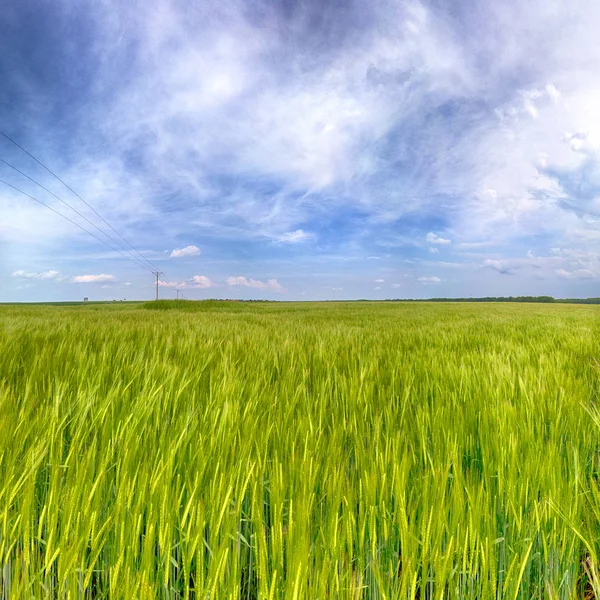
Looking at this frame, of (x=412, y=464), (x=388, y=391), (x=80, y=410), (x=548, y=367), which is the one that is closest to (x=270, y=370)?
(x=388, y=391)

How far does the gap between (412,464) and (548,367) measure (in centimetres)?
185

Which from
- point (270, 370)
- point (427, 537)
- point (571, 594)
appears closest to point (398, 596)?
point (427, 537)

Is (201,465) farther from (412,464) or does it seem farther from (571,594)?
(571,594)

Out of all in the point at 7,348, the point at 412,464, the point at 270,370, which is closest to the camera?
the point at 412,464

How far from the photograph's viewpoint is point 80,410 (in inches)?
51.5

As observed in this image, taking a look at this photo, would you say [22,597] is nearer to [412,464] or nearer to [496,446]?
[412,464]

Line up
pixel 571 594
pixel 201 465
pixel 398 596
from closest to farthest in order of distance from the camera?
1. pixel 398 596
2. pixel 571 594
3. pixel 201 465

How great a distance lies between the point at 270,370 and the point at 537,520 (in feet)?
5.39

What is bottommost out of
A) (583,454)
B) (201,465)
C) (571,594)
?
(571,594)

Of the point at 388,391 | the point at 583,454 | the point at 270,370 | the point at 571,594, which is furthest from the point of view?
the point at 270,370

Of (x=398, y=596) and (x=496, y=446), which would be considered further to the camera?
(x=496, y=446)

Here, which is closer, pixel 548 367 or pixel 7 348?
pixel 548 367

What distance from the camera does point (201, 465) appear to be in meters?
0.93

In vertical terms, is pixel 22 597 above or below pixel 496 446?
below
